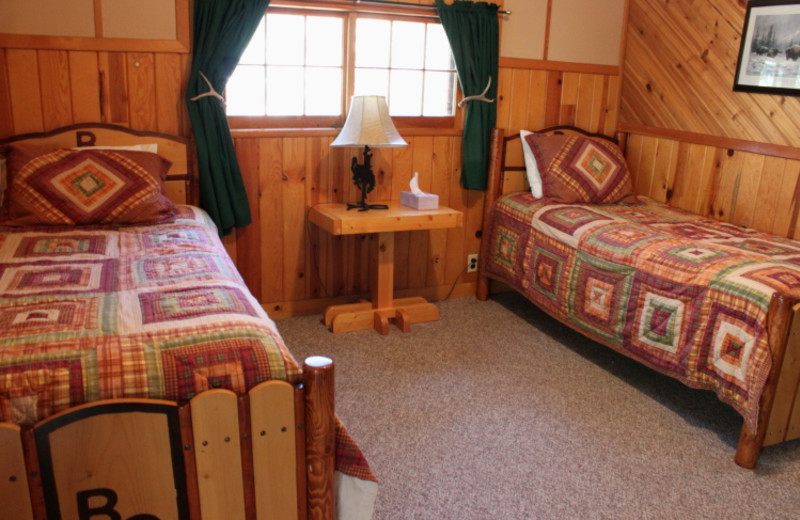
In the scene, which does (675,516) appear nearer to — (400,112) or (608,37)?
(400,112)

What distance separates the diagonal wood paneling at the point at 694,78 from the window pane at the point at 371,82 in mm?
1521

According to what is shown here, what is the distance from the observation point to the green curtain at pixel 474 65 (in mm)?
3570

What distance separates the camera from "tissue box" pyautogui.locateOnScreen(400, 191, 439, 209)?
3.46 meters

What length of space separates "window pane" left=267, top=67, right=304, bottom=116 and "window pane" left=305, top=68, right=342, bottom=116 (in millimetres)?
47

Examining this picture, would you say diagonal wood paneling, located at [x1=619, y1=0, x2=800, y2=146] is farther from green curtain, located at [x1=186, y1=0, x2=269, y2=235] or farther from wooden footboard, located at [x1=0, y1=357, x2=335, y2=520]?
wooden footboard, located at [x1=0, y1=357, x2=335, y2=520]

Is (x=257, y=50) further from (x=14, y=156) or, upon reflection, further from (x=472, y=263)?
(x=472, y=263)

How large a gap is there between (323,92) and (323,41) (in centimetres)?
25

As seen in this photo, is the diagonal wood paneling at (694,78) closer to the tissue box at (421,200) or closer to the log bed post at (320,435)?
the tissue box at (421,200)

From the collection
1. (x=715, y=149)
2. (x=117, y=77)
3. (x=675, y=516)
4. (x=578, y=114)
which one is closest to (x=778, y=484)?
(x=675, y=516)

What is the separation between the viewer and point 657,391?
2924 mm

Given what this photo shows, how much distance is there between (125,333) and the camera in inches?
63.1

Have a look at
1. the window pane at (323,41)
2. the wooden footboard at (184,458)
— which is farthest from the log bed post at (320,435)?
the window pane at (323,41)

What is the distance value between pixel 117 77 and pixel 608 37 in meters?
2.75

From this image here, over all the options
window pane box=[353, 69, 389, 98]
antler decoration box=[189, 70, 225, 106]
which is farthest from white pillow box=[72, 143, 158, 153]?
window pane box=[353, 69, 389, 98]
